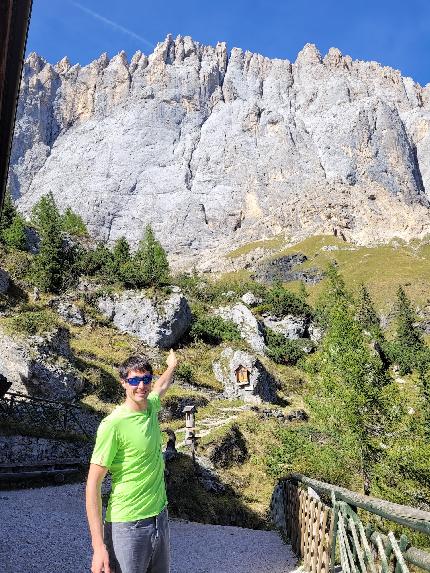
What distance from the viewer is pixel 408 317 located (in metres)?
72.9

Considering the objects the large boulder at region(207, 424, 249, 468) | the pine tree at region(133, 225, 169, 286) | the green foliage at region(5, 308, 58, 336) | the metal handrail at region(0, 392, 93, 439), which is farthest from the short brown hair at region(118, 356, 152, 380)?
the pine tree at region(133, 225, 169, 286)

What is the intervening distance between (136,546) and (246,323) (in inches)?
1701

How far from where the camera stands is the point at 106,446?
3883 mm

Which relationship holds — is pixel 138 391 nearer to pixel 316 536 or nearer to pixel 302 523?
pixel 316 536

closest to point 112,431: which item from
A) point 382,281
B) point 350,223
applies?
point 382,281

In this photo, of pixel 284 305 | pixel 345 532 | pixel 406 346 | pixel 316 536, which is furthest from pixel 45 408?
pixel 406 346

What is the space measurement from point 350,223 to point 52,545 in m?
159

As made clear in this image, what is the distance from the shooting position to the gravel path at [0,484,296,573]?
320 inches

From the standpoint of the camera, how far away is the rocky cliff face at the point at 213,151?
15312 centimetres

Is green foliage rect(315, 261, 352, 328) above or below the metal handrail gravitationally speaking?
above

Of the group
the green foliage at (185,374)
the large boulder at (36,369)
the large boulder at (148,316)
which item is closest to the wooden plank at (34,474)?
the large boulder at (36,369)

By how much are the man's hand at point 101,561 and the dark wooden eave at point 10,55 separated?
175 inches

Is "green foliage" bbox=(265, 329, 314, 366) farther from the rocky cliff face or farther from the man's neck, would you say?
the rocky cliff face

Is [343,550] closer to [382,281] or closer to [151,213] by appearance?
[382,281]
